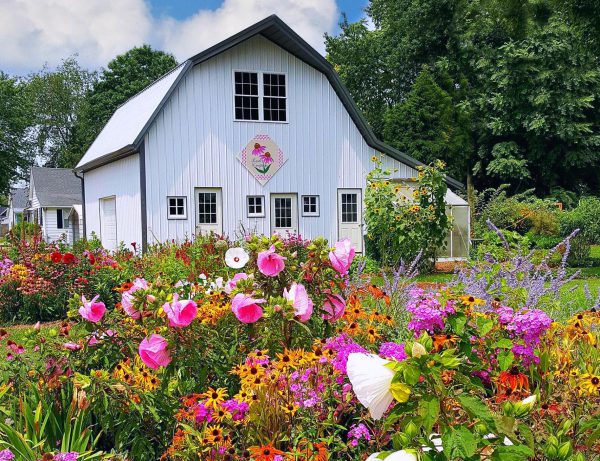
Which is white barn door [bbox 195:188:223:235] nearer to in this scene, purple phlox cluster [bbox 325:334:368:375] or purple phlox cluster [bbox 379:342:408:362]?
purple phlox cluster [bbox 325:334:368:375]

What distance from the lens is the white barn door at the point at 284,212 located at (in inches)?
639

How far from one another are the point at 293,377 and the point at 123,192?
15.1 meters

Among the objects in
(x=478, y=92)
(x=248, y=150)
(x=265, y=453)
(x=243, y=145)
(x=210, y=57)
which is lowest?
(x=265, y=453)

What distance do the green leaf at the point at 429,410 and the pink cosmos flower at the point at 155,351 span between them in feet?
3.71

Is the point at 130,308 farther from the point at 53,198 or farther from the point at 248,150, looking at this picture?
the point at 53,198

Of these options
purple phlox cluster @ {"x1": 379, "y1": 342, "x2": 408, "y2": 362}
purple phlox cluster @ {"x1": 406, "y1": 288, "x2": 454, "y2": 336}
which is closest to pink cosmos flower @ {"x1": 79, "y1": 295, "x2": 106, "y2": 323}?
purple phlox cluster @ {"x1": 379, "y1": 342, "x2": 408, "y2": 362}

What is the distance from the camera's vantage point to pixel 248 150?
52.3ft

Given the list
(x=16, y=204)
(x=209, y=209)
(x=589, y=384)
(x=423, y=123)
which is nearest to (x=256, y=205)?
(x=209, y=209)

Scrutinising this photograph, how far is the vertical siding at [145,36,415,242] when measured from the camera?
15188mm

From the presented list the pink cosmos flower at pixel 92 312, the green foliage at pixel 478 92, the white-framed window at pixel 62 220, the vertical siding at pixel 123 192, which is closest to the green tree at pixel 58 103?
the white-framed window at pixel 62 220

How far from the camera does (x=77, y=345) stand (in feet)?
9.20

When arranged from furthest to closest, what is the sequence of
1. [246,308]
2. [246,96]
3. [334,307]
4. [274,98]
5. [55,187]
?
1. [55,187]
2. [274,98]
3. [246,96]
4. [334,307]
5. [246,308]

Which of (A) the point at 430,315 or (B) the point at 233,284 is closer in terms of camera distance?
(A) the point at 430,315

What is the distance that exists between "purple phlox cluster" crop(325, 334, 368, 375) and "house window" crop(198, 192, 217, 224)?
43.6 feet
